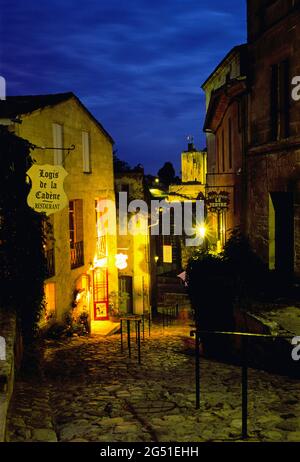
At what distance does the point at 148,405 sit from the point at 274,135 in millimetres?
8038

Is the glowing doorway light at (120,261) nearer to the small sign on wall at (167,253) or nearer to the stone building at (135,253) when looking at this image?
the stone building at (135,253)

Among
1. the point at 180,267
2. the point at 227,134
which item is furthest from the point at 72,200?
the point at 180,267

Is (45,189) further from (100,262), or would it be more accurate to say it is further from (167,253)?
(167,253)

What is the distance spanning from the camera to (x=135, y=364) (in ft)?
37.3

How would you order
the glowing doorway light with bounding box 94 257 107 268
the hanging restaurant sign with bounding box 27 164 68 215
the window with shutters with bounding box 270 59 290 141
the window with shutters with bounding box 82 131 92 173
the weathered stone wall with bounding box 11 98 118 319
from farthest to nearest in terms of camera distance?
the glowing doorway light with bounding box 94 257 107 268 → the window with shutters with bounding box 82 131 92 173 → the weathered stone wall with bounding box 11 98 118 319 → the window with shutters with bounding box 270 59 290 141 → the hanging restaurant sign with bounding box 27 164 68 215

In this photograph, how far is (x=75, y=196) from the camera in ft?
63.5

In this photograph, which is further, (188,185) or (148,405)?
(188,185)

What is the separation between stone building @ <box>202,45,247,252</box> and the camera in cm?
1460

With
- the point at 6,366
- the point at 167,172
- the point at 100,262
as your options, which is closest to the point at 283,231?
the point at 6,366

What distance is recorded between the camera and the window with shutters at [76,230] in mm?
19609

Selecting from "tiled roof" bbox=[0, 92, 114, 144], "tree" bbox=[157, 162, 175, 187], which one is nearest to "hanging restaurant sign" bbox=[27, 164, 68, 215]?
"tiled roof" bbox=[0, 92, 114, 144]

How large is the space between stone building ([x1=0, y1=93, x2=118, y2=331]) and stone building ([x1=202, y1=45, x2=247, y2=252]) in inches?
190

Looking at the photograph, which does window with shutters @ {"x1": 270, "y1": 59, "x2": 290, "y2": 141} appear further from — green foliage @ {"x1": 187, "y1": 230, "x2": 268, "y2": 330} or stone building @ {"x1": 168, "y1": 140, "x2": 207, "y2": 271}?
stone building @ {"x1": 168, "y1": 140, "x2": 207, "y2": 271}

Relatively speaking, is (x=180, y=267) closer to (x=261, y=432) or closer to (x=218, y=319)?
(x=218, y=319)
